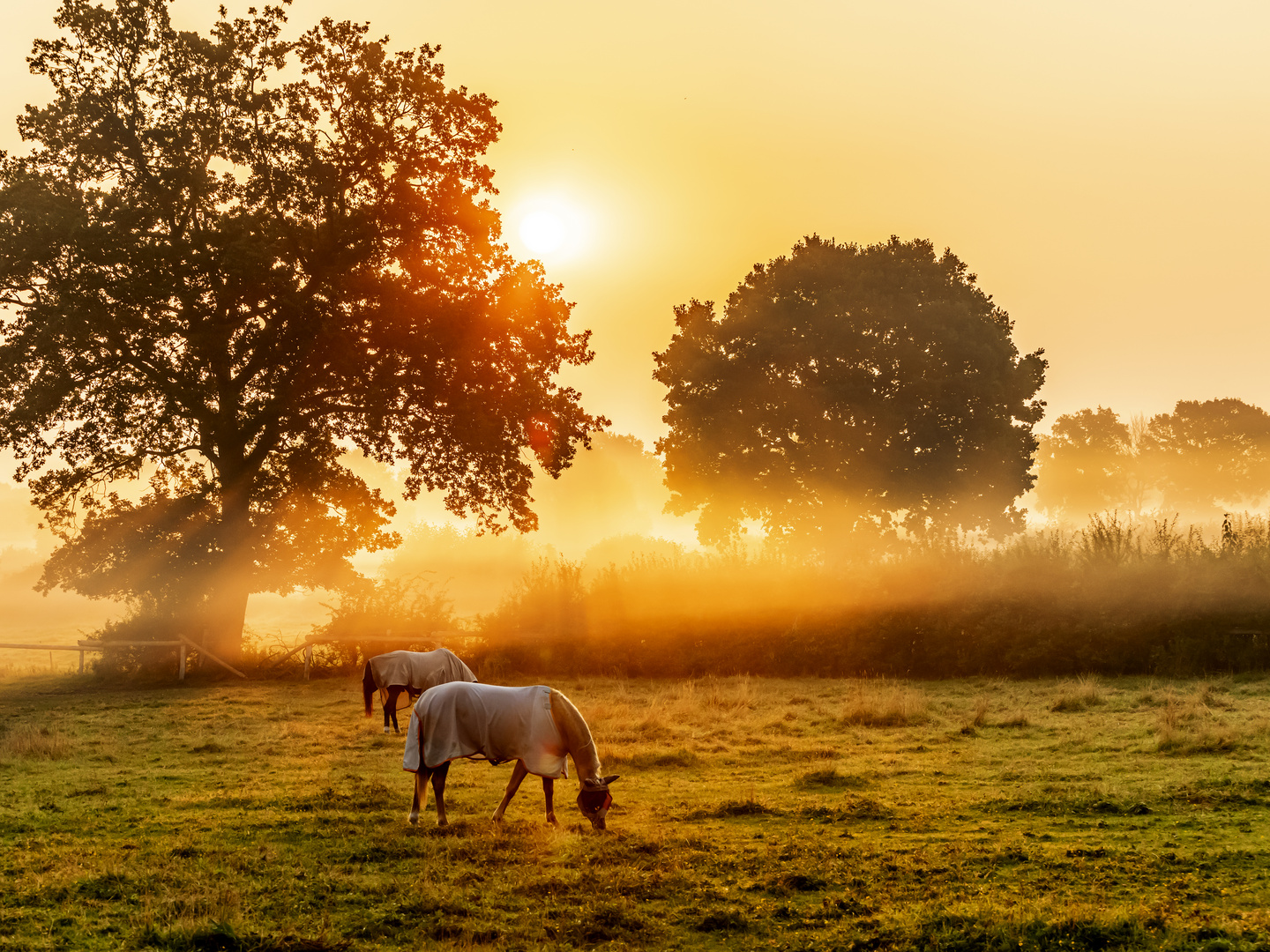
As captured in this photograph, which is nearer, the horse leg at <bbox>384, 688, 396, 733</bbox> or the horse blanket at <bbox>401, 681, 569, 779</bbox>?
the horse blanket at <bbox>401, 681, 569, 779</bbox>

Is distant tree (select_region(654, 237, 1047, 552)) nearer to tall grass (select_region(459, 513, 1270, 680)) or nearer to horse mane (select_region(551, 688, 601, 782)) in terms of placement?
tall grass (select_region(459, 513, 1270, 680))

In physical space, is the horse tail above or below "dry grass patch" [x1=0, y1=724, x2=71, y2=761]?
above

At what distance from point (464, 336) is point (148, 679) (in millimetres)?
13926

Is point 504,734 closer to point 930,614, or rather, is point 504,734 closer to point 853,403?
point 930,614

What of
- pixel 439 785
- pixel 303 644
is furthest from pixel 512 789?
pixel 303 644

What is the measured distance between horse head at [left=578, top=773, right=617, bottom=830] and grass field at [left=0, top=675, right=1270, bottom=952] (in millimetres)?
239

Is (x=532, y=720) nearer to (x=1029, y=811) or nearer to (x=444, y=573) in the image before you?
(x=1029, y=811)

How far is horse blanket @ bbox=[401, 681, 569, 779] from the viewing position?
A: 9.92 m

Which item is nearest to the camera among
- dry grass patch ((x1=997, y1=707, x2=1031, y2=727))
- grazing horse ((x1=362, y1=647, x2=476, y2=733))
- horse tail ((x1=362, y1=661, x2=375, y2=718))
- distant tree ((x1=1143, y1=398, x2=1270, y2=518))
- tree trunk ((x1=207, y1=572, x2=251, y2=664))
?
dry grass patch ((x1=997, y1=707, x2=1031, y2=727))

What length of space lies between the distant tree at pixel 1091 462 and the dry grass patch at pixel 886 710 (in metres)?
74.3

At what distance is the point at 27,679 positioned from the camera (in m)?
31.0

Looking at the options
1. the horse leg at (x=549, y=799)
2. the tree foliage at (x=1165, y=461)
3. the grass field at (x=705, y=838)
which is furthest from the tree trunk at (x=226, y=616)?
the tree foliage at (x=1165, y=461)

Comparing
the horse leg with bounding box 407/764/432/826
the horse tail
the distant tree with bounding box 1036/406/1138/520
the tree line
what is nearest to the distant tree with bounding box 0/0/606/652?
the tree line

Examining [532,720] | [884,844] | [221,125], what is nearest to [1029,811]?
[884,844]
